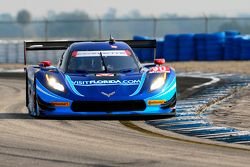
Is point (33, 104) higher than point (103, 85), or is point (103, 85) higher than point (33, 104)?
point (103, 85)

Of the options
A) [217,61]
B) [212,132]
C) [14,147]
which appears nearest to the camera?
[14,147]

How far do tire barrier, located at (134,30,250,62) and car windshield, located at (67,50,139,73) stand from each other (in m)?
18.7

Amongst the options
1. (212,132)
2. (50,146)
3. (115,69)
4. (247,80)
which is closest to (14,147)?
(50,146)

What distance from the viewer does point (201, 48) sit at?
3444 cm

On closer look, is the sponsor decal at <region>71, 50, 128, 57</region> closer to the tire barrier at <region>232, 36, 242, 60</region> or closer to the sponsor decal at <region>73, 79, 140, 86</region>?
the sponsor decal at <region>73, 79, 140, 86</region>

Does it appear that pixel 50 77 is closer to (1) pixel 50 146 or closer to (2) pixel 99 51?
(2) pixel 99 51

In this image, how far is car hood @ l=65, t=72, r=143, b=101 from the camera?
42.0ft

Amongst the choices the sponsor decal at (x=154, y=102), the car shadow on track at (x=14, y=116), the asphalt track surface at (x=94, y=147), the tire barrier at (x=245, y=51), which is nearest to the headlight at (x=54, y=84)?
the asphalt track surface at (x=94, y=147)

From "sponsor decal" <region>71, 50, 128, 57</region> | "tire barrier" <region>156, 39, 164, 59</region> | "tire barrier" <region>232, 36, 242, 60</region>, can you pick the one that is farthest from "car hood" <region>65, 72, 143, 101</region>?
"tire barrier" <region>156, 39, 164, 59</region>

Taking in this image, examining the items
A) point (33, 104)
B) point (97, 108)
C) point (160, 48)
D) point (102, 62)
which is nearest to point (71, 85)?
point (97, 108)

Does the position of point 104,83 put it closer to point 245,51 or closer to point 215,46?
point 245,51

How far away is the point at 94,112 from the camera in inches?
503

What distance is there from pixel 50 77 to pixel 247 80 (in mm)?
9737

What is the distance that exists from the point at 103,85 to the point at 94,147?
3.39 meters
